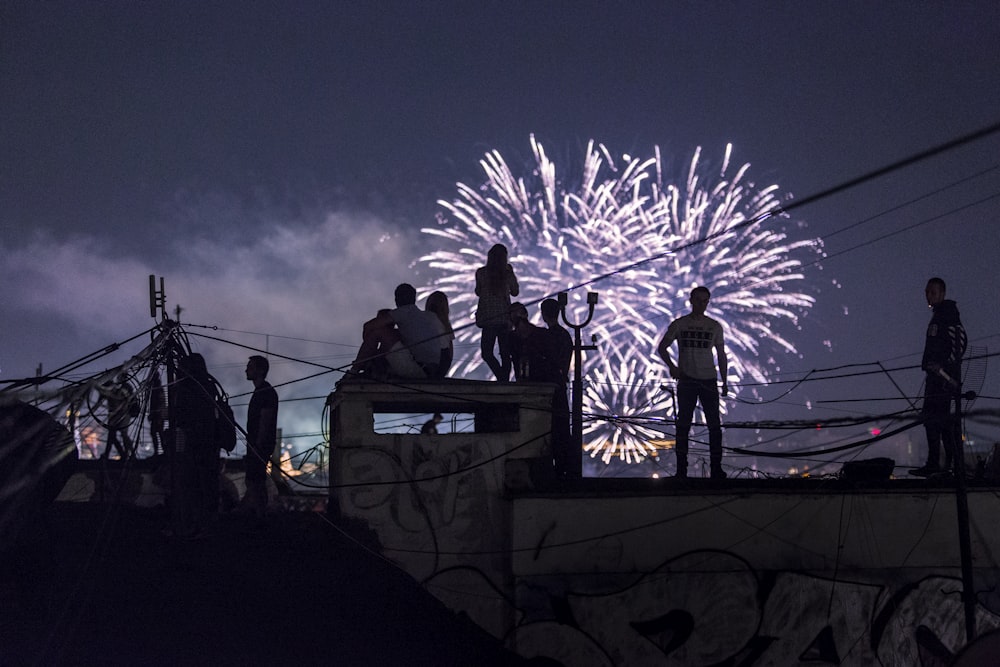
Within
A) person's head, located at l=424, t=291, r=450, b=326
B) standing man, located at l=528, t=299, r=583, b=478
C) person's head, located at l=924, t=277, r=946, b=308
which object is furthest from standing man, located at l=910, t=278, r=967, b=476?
person's head, located at l=424, t=291, r=450, b=326

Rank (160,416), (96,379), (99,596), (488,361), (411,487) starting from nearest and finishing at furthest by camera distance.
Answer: (96,379) → (99,596) → (411,487) → (488,361) → (160,416)

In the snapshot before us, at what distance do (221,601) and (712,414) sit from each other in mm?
6488

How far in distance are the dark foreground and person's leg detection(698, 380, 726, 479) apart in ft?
12.0

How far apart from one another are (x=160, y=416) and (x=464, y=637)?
552 cm

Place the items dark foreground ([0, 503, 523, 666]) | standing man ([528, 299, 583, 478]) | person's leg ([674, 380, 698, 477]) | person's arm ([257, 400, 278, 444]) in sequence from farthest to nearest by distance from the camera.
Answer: standing man ([528, 299, 583, 478]), person's leg ([674, 380, 698, 477]), person's arm ([257, 400, 278, 444]), dark foreground ([0, 503, 523, 666])

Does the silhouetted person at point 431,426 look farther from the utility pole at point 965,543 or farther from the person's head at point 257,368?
the utility pole at point 965,543

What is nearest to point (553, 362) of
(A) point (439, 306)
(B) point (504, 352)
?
(B) point (504, 352)

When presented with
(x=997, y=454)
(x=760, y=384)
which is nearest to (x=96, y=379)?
(x=760, y=384)

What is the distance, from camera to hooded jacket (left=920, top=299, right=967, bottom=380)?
11.5 meters

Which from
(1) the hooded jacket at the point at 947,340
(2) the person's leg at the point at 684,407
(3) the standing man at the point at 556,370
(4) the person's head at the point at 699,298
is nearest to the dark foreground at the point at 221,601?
(3) the standing man at the point at 556,370

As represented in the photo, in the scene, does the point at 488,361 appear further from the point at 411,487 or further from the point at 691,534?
the point at 691,534

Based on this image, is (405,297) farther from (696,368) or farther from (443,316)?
(696,368)

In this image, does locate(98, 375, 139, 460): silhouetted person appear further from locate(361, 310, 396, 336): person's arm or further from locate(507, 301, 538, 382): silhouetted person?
locate(507, 301, 538, 382): silhouetted person

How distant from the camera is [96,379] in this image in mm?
9578
